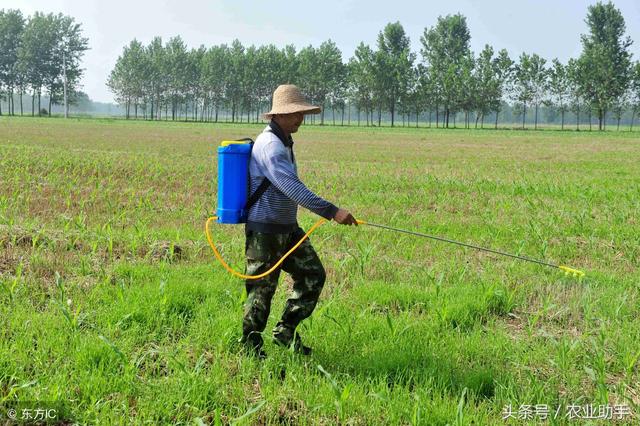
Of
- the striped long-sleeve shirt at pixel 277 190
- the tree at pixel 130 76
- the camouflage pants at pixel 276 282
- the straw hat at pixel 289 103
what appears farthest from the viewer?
the tree at pixel 130 76

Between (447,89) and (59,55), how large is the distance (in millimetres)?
71342

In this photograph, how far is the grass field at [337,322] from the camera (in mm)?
3402

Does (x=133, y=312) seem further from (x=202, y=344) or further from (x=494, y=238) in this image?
(x=494, y=238)

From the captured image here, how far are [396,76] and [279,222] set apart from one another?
85760 mm

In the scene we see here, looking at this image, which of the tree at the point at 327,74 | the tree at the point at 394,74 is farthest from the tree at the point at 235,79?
the tree at the point at 394,74

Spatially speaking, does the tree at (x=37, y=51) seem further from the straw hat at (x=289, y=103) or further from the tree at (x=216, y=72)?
the straw hat at (x=289, y=103)

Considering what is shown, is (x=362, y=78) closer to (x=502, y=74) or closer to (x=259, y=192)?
(x=502, y=74)

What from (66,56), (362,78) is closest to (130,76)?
(66,56)

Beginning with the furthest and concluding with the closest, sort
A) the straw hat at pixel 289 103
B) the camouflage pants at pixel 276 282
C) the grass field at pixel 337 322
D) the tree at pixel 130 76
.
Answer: the tree at pixel 130 76 → the camouflage pants at pixel 276 282 → the straw hat at pixel 289 103 → the grass field at pixel 337 322

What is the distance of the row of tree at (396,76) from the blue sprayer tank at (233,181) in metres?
77.3

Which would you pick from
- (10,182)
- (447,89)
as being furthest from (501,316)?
(447,89)

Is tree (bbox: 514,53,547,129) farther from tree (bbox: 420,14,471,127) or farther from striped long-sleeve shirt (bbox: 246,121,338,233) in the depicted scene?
striped long-sleeve shirt (bbox: 246,121,338,233)

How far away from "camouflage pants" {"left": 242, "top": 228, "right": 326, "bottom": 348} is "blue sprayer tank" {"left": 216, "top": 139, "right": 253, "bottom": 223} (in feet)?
0.69

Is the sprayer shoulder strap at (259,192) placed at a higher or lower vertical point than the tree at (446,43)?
lower
